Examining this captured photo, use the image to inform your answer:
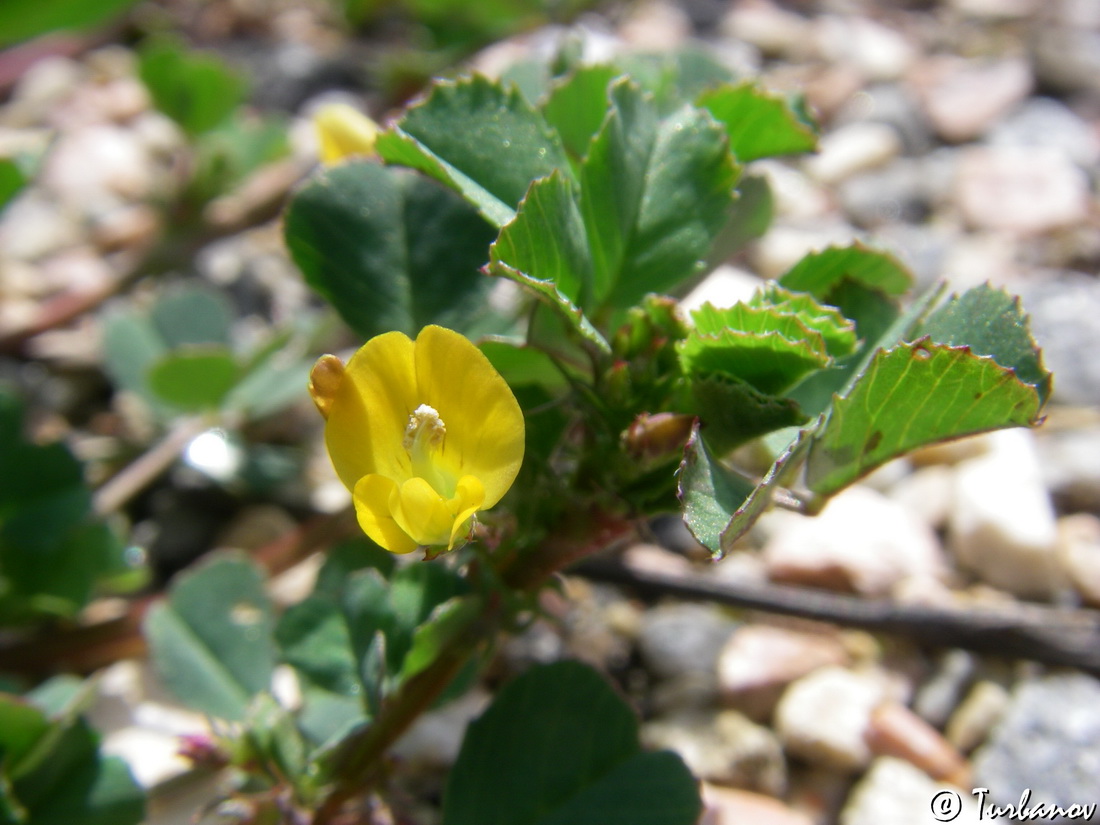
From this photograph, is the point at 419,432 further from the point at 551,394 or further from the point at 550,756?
the point at 550,756

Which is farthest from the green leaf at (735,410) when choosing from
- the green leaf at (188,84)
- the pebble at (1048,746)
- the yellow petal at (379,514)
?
the green leaf at (188,84)

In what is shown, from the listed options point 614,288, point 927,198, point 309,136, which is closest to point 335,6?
point 309,136

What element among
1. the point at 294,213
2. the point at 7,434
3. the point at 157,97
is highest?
the point at 294,213

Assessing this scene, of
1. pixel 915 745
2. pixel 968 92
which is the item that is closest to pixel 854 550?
pixel 915 745

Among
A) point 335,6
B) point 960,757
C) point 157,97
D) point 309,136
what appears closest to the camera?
point 960,757

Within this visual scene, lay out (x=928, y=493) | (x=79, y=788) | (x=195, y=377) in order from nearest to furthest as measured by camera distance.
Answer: (x=79, y=788) < (x=195, y=377) < (x=928, y=493)

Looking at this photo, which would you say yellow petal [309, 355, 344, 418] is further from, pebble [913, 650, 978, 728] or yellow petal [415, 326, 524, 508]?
pebble [913, 650, 978, 728]

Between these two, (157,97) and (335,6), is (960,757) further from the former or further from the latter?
(335,6)

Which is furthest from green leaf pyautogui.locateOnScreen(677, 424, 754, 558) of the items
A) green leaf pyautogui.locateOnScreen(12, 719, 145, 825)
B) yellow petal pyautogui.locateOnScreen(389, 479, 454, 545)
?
green leaf pyautogui.locateOnScreen(12, 719, 145, 825)
